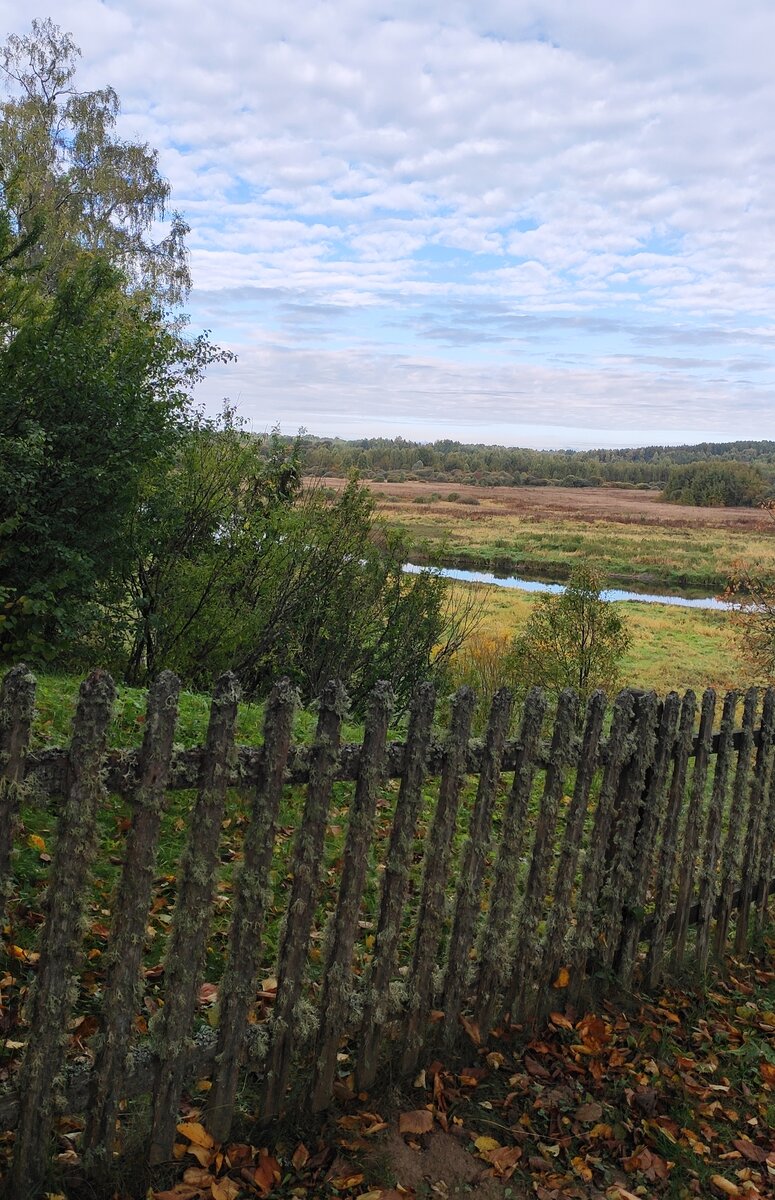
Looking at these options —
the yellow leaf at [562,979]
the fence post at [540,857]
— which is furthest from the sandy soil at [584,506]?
the fence post at [540,857]

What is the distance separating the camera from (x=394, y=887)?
3328 millimetres

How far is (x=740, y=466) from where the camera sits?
111 m

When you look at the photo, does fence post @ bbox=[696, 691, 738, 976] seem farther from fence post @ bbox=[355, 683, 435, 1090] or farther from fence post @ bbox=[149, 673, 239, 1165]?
fence post @ bbox=[149, 673, 239, 1165]

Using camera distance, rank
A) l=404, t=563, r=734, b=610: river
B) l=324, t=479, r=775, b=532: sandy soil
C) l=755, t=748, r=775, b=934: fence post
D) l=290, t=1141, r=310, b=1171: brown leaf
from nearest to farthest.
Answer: l=290, t=1141, r=310, b=1171: brown leaf < l=755, t=748, r=775, b=934: fence post < l=404, t=563, r=734, b=610: river < l=324, t=479, r=775, b=532: sandy soil

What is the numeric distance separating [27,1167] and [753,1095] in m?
A: 3.27

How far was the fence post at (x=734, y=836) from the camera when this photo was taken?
5.08 m

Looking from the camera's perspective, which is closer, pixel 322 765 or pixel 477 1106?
pixel 322 765

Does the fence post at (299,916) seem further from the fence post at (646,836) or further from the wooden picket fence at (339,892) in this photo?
the fence post at (646,836)

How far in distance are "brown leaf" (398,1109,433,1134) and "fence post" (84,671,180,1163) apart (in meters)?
1.18

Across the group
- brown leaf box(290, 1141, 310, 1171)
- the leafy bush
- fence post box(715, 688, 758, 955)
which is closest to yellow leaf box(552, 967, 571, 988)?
fence post box(715, 688, 758, 955)

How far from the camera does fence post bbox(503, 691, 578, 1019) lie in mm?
3867

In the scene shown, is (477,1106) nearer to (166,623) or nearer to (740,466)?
(166,623)

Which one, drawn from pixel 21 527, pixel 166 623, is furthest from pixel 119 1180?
pixel 166 623

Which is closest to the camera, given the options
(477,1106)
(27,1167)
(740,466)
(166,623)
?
(27,1167)
